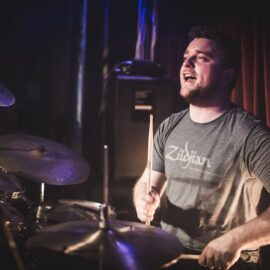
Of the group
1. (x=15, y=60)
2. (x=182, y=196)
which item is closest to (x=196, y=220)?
(x=182, y=196)

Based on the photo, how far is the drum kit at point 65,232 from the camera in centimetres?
121

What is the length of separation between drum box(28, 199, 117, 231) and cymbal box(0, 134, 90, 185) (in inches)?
6.5

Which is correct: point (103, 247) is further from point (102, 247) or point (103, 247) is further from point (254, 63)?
point (254, 63)

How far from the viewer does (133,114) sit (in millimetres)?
2871

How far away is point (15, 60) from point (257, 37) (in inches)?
84.4

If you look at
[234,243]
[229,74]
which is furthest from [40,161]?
[229,74]

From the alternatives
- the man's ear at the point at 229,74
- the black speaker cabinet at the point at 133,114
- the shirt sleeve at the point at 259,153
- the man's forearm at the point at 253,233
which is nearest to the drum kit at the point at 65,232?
the man's forearm at the point at 253,233

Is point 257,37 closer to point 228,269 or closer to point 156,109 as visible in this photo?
point 156,109

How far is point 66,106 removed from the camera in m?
3.80

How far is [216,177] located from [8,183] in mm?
949

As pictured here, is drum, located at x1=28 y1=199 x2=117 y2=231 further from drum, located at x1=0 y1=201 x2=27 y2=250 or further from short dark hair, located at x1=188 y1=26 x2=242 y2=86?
short dark hair, located at x1=188 y1=26 x2=242 y2=86

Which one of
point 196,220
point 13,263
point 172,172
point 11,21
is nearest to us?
point 13,263

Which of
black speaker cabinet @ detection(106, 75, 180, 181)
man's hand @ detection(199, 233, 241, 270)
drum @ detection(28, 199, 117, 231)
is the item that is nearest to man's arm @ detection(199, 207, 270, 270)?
man's hand @ detection(199, 233, 241, 270)

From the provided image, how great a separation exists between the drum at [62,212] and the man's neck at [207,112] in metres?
0.66
